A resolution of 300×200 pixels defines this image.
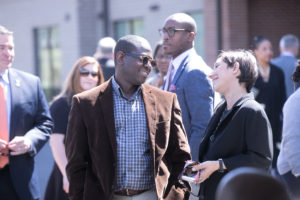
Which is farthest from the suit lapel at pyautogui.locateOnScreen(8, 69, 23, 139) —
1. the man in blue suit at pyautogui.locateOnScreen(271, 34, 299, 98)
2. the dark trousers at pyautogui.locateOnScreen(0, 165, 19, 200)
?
the man in blue suit at pyautogui.locateOnScreen(271, 34, 299, 98)

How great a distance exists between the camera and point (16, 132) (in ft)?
15.4

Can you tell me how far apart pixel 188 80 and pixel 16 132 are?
1.56 m

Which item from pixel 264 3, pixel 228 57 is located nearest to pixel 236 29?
pixel 264 3

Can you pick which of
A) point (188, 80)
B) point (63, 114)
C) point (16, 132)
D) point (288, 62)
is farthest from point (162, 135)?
point (288, 62)

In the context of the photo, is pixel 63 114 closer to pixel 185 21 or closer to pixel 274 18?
pixel 185 21

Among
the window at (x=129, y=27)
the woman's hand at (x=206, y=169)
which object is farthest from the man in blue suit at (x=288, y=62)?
the window at (x=129, y=27)

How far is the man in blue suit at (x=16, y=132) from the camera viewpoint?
15.1ft

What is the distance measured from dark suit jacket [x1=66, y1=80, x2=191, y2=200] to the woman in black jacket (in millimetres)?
263

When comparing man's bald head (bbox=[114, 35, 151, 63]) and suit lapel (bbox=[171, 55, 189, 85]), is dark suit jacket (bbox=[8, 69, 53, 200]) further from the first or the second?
man's bald head (bbox=[114, 35, 151, 63])

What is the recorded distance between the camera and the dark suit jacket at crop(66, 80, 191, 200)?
3.40 meters

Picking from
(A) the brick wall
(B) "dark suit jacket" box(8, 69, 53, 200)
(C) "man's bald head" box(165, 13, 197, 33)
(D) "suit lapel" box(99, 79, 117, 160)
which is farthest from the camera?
(A) the brick wall

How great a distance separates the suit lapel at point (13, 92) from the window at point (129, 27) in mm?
11823

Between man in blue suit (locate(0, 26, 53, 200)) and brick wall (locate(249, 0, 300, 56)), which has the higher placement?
brick wall (locate(249, 0, 300, 56))

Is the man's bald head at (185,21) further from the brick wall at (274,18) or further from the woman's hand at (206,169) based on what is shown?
the brick wall at (274,18)
